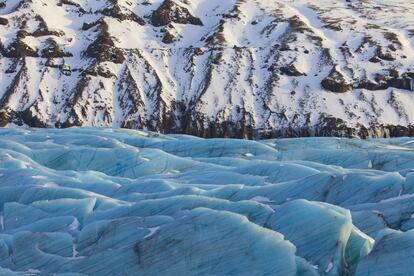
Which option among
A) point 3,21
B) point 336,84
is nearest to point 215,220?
point 336,84

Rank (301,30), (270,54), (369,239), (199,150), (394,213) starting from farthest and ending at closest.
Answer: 1. (301,30)
2. (270,54)
3. (199,150)
4. (394,213)
5. (369,239)

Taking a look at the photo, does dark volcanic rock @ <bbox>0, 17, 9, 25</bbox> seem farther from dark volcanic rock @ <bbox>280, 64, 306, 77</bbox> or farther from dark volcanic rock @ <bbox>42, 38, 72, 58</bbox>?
dark volcanic rock @ <bbox>280, 64, 306, 77</bbox>

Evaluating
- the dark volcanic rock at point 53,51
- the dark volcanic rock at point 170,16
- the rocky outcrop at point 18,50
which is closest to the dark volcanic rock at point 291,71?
the dark volcanic rock at point 170,16

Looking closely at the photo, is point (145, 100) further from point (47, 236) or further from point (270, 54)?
point (47, 236)

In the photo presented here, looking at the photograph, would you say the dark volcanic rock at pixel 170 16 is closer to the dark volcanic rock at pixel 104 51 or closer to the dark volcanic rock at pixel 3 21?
the dark volcanic rock at pixel 104 51

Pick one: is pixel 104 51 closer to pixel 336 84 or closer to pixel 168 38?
pixel 168 38

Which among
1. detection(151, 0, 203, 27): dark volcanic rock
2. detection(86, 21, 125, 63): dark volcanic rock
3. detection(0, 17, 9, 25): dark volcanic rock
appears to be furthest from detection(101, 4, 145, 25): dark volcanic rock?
detection(0, 17, 9, 25): dark volcanic rock

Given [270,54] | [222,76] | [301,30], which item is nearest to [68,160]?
[222,76]
